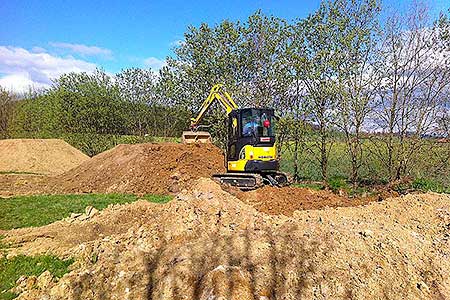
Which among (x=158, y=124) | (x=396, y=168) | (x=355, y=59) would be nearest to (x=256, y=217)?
(x=396, y=168)

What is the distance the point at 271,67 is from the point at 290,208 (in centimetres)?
1056

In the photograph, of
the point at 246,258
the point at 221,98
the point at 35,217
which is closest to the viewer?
the point at 246,258

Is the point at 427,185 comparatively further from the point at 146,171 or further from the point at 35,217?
the point at 35,217

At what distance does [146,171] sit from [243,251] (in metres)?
9.47

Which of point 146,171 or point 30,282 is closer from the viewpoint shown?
point 30,282

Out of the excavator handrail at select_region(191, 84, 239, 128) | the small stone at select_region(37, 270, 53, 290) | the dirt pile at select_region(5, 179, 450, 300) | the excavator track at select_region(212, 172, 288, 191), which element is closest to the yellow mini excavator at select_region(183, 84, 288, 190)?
the excavator track at select_region(212, 172, 288, 191)

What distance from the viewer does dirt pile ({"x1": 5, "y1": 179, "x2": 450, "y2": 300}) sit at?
13.8 ft

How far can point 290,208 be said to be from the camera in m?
8.19

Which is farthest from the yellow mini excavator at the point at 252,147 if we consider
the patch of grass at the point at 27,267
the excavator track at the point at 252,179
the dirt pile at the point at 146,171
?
the patch of grass at the point at 27,267

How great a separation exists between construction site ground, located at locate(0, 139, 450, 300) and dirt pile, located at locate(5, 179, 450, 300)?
0.01m

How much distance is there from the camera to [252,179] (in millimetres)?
10305

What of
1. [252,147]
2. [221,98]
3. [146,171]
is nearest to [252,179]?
[252,147]

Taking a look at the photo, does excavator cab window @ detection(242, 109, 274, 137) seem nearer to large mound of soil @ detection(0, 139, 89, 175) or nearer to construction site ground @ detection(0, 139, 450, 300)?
construction site ground @ detection(0, 139, 450, 300)

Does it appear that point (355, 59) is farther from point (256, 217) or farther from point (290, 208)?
point (256, 217)
